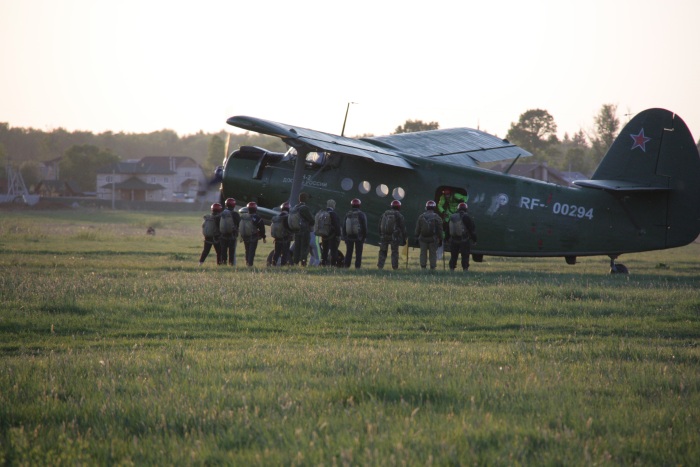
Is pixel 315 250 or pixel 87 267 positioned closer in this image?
pixel 87 267

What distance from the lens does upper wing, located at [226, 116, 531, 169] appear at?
922 inches

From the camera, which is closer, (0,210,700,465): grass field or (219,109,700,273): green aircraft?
(0,210,700,465): grass field

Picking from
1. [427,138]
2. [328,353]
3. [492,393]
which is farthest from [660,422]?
[427,138]

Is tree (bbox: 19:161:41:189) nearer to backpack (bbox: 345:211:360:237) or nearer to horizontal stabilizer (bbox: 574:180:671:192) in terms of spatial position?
backpack (bbox: 345:211:360:237)

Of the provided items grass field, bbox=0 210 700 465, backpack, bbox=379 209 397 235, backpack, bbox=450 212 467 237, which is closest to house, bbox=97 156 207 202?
backpack, bbox=379 209 397 235

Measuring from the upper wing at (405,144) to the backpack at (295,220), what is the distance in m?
2.01

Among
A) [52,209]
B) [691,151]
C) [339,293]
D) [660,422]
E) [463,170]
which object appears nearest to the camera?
[660,422]

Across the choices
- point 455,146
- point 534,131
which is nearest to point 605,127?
point 534,131

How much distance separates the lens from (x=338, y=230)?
25.1 m

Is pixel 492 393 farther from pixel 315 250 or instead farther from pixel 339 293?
pixel 315 250

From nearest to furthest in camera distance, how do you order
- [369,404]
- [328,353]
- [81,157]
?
1. [369,404]
2. [328,353]
3. [81,157]

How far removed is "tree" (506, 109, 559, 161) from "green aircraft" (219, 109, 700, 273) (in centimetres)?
10238

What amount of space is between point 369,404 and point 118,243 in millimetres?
37956

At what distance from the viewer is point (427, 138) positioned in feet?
99.6
